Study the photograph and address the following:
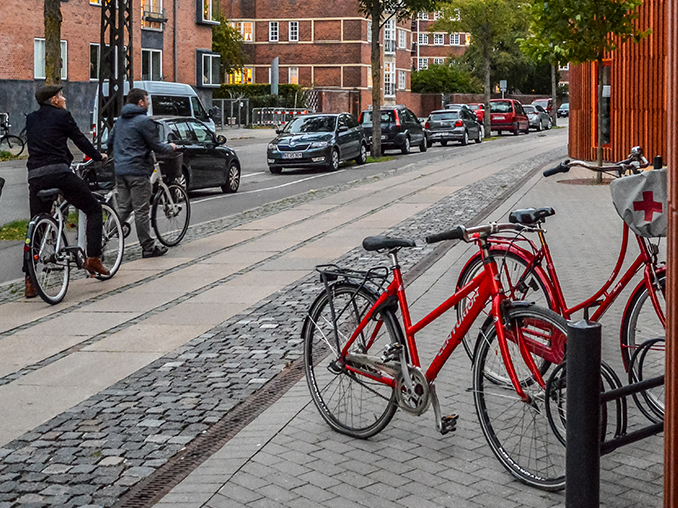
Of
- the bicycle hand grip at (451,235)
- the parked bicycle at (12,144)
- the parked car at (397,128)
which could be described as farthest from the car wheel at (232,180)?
the bicycle hand grip at (451,235)

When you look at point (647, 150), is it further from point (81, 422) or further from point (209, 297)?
point (81, 422)

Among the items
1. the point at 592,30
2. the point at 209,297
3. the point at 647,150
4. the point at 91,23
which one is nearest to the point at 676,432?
the point at 209,297

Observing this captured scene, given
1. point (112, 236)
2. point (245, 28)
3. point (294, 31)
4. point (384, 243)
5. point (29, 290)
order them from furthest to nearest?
point (245, 28) < point (294, 31) < point (112, 236) < point (29, 290) < point (384, 243)

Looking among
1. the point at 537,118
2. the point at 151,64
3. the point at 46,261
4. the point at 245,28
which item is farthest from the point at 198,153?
the point at 245,28

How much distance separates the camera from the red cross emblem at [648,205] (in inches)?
171

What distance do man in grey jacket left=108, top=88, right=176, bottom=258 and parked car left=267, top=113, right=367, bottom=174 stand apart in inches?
552

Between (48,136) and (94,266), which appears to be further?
(94,266)

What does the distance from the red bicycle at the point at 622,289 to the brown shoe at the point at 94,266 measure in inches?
200

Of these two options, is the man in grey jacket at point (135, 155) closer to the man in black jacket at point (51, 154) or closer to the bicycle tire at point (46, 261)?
the man in black jacket at point (51, 154)

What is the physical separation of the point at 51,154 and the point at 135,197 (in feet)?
6.76

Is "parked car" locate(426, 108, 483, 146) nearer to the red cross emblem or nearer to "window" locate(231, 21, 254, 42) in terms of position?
"window" locate(231, 21, 254, 42)

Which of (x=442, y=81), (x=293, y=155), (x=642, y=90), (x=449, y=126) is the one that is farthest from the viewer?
(x=442, y=81)

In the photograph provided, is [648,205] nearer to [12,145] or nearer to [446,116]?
[12,145]

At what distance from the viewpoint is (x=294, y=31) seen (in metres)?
71.1
